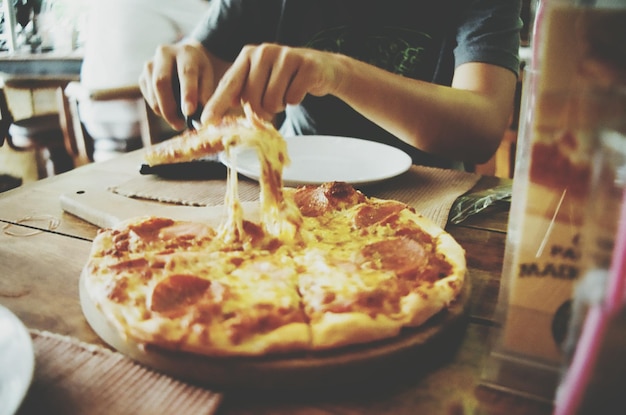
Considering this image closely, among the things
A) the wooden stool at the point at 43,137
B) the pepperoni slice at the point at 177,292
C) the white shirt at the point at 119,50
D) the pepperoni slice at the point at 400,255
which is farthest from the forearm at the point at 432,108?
the wooden stool at the point at 43,137

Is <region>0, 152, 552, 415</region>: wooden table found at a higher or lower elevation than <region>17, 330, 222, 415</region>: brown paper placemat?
lower

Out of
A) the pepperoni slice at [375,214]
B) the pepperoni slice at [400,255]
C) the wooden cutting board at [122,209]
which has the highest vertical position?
the pepperoni slice at [400,255]

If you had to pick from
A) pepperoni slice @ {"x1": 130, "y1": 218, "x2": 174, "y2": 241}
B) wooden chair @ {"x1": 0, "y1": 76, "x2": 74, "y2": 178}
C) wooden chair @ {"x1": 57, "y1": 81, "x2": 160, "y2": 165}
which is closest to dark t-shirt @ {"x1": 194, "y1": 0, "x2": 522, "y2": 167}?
wooden chair @ {"x1": 57, "y1": 81, "x2": 160, "y2": 165}

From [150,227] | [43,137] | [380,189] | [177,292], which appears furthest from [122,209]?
[43,137]

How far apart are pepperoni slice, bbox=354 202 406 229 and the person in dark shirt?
0.31m

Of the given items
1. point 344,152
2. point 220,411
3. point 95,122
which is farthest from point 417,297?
point 95,122

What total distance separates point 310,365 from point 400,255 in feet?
0.89

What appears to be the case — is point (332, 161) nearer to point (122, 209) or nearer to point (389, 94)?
point (389, 94)

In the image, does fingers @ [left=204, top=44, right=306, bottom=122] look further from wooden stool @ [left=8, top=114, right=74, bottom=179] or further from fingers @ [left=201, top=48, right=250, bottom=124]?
wooden stool @ [left=8, top=114, right=74, bottom=179]

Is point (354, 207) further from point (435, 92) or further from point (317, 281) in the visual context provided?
point (435, 92)

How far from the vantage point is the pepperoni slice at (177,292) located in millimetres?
624

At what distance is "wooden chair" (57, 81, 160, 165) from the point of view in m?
2.44

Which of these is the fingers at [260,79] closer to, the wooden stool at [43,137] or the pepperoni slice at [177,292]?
the pepperoni slice at [177,292]

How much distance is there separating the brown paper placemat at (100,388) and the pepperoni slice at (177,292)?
0.23 ft
